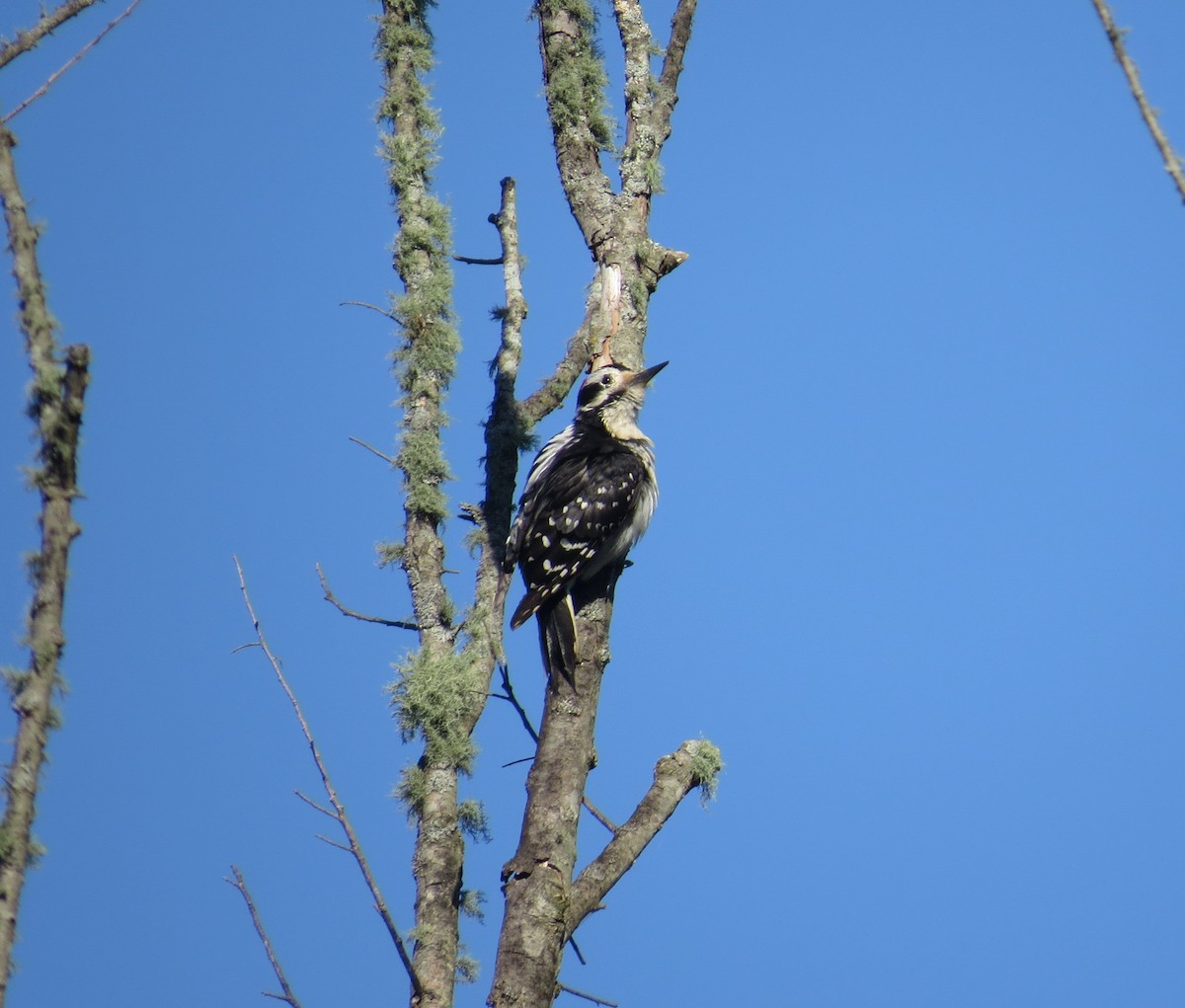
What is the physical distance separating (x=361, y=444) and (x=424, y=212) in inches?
47.5

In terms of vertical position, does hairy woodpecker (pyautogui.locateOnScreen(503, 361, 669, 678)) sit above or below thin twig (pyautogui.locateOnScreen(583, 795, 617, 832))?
above

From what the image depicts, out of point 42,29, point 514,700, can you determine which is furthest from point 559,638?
point 42,29

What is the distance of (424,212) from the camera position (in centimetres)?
629

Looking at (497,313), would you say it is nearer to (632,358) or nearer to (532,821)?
(632,358)

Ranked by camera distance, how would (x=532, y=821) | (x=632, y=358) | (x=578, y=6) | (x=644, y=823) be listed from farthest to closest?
(x=578, y=6) → (x=632, y=358) → (x=644, y=823) → (x=532, y=821)

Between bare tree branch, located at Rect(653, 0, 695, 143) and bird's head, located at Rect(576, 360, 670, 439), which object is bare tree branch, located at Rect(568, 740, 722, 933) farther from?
bare tree branch, located at Rect(653, 0, 695, 143)

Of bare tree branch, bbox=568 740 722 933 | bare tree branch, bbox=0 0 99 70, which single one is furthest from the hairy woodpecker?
bare tree branch, bbox=0 0 99 70

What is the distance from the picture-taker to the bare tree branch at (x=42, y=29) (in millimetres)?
3002

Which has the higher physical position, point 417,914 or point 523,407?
point 523,407

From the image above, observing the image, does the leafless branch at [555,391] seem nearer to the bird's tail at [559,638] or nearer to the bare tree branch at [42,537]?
the bird's tail at [559,638]

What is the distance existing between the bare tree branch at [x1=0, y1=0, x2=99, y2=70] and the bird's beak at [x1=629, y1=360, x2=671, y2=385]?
8.91 feet

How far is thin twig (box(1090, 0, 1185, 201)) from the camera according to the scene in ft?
6.52

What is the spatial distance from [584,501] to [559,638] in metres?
1.10

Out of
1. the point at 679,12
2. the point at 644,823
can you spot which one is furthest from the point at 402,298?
the point at 644,823
